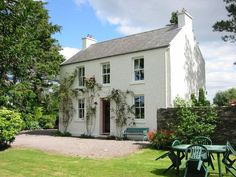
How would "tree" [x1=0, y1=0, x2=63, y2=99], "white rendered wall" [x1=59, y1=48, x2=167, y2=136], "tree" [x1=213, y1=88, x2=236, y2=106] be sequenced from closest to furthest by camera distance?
"tree" [x1=0, y1=0, x2=63, y2=99] → "white rendered wall" [x1=59, y1=48, x2=167, y2=136] → "tree" [x1=213, y1=88, x2=236, y2=106]

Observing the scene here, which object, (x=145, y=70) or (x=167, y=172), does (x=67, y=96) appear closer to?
(x=145, y=70)

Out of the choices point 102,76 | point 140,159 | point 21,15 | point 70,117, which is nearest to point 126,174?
point 140,159

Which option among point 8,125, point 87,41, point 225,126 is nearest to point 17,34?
point 8,125

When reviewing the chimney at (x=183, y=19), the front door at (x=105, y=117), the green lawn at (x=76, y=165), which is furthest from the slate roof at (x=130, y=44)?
the green lawn at (x=76, y=165)

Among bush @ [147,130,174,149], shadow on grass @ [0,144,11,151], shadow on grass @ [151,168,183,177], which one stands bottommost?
shadow on grass @ [151,168,183,177]

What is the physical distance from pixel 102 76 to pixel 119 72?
174cm

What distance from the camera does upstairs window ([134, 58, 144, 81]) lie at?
21.7m

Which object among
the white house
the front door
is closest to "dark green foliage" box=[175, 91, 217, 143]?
the white house

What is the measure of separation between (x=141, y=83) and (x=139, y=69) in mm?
1022

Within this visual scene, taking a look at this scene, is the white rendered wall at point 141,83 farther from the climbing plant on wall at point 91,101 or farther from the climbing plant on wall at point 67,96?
the climbing plant on wall at point 67,96

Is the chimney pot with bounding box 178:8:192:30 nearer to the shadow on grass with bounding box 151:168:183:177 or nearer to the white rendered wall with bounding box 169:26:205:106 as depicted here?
the white rendered wall with bounding box 169:26:205:106

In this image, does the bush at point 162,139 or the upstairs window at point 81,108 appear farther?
the upstairs window at point 81,108

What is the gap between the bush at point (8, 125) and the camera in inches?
637

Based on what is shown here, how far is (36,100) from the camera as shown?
104ft
